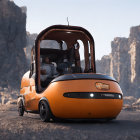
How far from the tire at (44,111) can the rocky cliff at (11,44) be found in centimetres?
5477

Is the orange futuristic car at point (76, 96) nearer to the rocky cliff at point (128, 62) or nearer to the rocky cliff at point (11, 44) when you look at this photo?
the rocky cliff at point (11, 44)

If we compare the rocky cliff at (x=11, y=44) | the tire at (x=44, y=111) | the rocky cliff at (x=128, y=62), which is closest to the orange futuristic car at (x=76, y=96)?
the tire at (x=44, y=111)

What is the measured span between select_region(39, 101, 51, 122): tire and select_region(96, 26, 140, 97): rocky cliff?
296 feet

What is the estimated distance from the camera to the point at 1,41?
60125 millimetres

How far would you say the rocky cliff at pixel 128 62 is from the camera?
92.9m

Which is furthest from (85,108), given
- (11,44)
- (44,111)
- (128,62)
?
(128,62)

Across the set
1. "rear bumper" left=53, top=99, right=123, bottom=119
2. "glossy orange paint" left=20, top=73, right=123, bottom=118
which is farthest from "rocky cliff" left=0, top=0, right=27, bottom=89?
"rear bumper" left=53, top=99, right=123, bottom=119

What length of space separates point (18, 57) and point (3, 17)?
1058 centimetres

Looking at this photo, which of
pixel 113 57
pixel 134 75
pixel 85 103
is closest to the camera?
pixel 85 103

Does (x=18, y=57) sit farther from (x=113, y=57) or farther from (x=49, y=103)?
(x=49, y=103)

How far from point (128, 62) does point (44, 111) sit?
3921 inches

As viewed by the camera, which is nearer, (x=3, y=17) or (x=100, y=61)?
A: (x=3, y=17)

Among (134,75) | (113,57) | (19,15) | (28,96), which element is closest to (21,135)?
(28,96)

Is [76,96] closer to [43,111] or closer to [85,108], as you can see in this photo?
[85,108]
